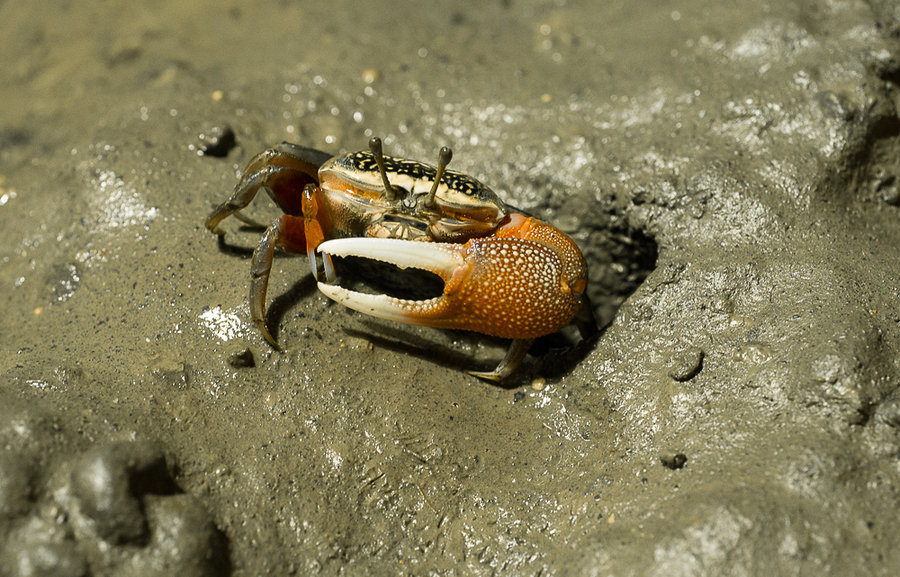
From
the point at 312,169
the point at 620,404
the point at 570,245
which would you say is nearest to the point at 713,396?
the point at 620,404

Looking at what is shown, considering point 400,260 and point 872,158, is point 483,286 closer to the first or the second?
point 400,260

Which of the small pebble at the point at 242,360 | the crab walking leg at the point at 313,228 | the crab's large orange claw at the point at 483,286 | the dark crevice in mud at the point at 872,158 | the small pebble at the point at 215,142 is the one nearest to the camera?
the crab's large orange claw at the point at 483,286

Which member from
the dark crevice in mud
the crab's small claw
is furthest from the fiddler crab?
the dark crevice in mud

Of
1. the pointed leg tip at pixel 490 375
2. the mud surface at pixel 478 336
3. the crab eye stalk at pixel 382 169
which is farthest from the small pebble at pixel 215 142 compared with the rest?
the pointed leg tip at pixel 490 375

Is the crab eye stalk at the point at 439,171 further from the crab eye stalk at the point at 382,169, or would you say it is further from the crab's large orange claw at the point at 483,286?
the crab's large orange claw at the point at 483,286

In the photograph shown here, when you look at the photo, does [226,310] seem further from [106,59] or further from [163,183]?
[106,59]

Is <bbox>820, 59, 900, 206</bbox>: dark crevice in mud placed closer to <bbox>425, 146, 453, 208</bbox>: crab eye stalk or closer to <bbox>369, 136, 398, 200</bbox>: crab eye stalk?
<bbox>425, 146, 453, 208</bbox>: crab eye stalk
